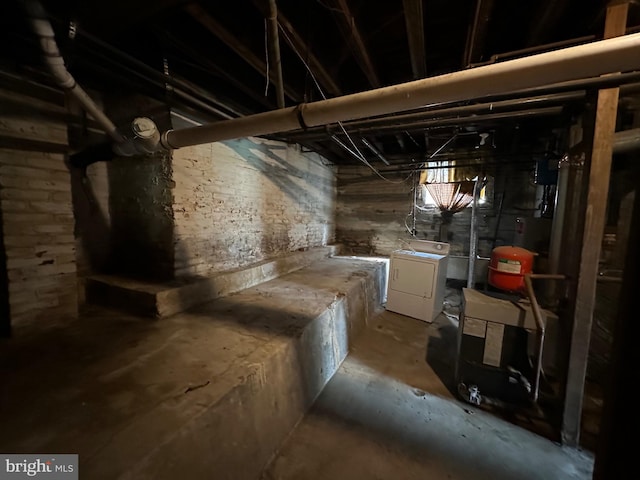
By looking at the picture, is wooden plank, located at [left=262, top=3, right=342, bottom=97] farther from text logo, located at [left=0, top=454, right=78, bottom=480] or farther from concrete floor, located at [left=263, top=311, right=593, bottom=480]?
concrete floor, located at [left=263, top=311, right=593, bottom=480]

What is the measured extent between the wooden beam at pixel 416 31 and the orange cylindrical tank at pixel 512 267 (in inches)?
71.3

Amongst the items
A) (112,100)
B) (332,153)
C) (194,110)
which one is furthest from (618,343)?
(332,153)

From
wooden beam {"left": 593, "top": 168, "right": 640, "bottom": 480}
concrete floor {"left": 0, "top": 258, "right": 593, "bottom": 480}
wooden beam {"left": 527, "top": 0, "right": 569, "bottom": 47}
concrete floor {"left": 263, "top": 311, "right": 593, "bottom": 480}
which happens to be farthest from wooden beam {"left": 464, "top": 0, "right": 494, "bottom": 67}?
concrete floor {"left": 263, "top": 311, "right": 593, "bottom": 480}

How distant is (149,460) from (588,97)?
3474 mm

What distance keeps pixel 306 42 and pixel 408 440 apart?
10.6ft

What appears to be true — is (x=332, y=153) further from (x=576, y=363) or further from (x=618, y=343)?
(x=618, y=343)

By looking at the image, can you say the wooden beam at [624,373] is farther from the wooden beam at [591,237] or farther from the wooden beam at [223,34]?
the wooden beam at [223,34]

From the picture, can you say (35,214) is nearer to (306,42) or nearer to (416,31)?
(306,42)

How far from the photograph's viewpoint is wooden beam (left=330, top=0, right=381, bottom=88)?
5.18ft

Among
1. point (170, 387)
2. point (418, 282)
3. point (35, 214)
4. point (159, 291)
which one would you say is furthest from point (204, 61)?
point (418, 282)

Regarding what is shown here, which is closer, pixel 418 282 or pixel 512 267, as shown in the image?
pixel 512 267

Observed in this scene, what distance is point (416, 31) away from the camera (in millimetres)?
1732

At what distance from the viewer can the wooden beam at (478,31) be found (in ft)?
5.13

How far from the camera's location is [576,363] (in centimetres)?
183
